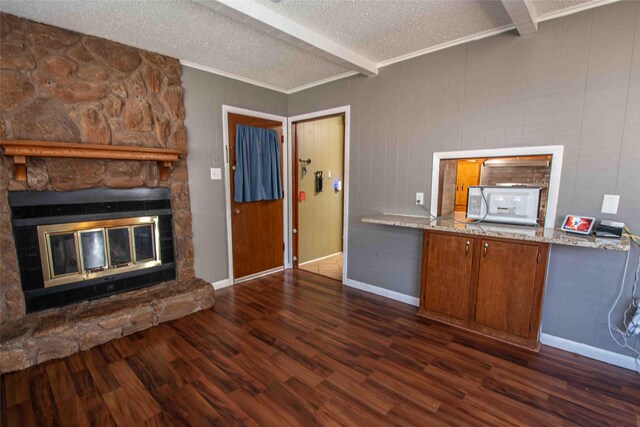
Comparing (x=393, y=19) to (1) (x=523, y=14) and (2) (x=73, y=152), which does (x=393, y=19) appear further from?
(2) (x=73, y=152)

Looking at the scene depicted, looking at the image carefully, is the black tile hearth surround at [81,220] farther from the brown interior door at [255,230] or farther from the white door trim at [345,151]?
the white door trim at [345,151]

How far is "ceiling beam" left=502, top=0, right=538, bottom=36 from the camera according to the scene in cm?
193

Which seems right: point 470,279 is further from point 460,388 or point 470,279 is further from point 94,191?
point 94,191

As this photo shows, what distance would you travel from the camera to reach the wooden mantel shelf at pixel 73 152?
2.16m

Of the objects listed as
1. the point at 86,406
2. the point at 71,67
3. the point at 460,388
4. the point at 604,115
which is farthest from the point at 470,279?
the point at 71,67

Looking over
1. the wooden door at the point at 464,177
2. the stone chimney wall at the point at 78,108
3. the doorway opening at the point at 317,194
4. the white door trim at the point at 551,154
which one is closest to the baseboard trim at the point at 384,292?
the doorway opening at the point at 317,194

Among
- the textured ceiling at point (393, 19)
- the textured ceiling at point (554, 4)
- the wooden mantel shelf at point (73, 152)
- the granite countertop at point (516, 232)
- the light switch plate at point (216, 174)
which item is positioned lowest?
the granite countertop at point (516, 232)

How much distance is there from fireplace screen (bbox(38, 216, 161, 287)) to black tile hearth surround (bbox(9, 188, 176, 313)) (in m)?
0.04

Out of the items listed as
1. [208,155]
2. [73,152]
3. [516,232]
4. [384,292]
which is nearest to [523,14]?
[516,232]

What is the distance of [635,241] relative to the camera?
2.07m

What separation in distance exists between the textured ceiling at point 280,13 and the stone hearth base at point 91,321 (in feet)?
7.56

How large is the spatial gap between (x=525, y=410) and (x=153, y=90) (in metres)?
3.85

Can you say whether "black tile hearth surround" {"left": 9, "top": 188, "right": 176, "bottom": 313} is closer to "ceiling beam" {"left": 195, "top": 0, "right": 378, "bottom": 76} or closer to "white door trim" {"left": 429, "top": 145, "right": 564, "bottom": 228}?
"ceiling beam" {"left": 195, "top": 0, "right": 378, "bottom": 76}

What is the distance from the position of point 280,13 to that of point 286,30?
12 cm
